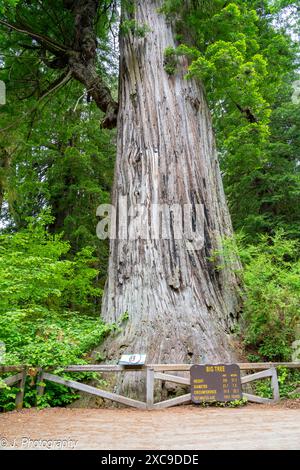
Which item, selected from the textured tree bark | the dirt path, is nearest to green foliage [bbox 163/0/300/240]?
the textured tree bark

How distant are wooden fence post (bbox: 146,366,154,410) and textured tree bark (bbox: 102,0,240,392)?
0.32 metres

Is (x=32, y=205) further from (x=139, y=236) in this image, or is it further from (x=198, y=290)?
(x=198, y=290)

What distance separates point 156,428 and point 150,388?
4.42ft

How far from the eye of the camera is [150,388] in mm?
4828

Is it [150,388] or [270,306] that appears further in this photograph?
[270,306]

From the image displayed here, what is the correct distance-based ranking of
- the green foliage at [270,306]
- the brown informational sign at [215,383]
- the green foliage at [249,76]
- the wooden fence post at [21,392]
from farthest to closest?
the green foliage at [249,76] < the green foliage at [270,306] < the brown informational sign at [215,383] < the wooden fence post at [21,392]

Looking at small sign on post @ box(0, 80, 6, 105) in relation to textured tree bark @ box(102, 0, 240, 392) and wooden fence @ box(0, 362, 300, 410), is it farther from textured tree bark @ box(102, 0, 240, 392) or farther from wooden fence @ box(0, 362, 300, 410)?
wooden fence @ box(0, 362, 300, 410)

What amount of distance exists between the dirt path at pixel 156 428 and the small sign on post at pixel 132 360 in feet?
1.86

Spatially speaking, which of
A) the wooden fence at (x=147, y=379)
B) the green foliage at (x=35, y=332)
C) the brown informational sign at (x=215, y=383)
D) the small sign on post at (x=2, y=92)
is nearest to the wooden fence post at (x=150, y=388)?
the wooden fence at (x=147, y=379)

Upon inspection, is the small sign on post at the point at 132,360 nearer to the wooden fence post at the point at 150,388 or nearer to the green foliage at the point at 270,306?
the wooden fence post at the point at 150,388

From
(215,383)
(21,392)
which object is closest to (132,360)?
(215,383)

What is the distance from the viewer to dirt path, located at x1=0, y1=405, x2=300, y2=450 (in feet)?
9.32

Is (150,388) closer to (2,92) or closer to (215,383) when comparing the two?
→ (215,383)

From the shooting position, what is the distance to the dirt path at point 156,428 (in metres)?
2.84
